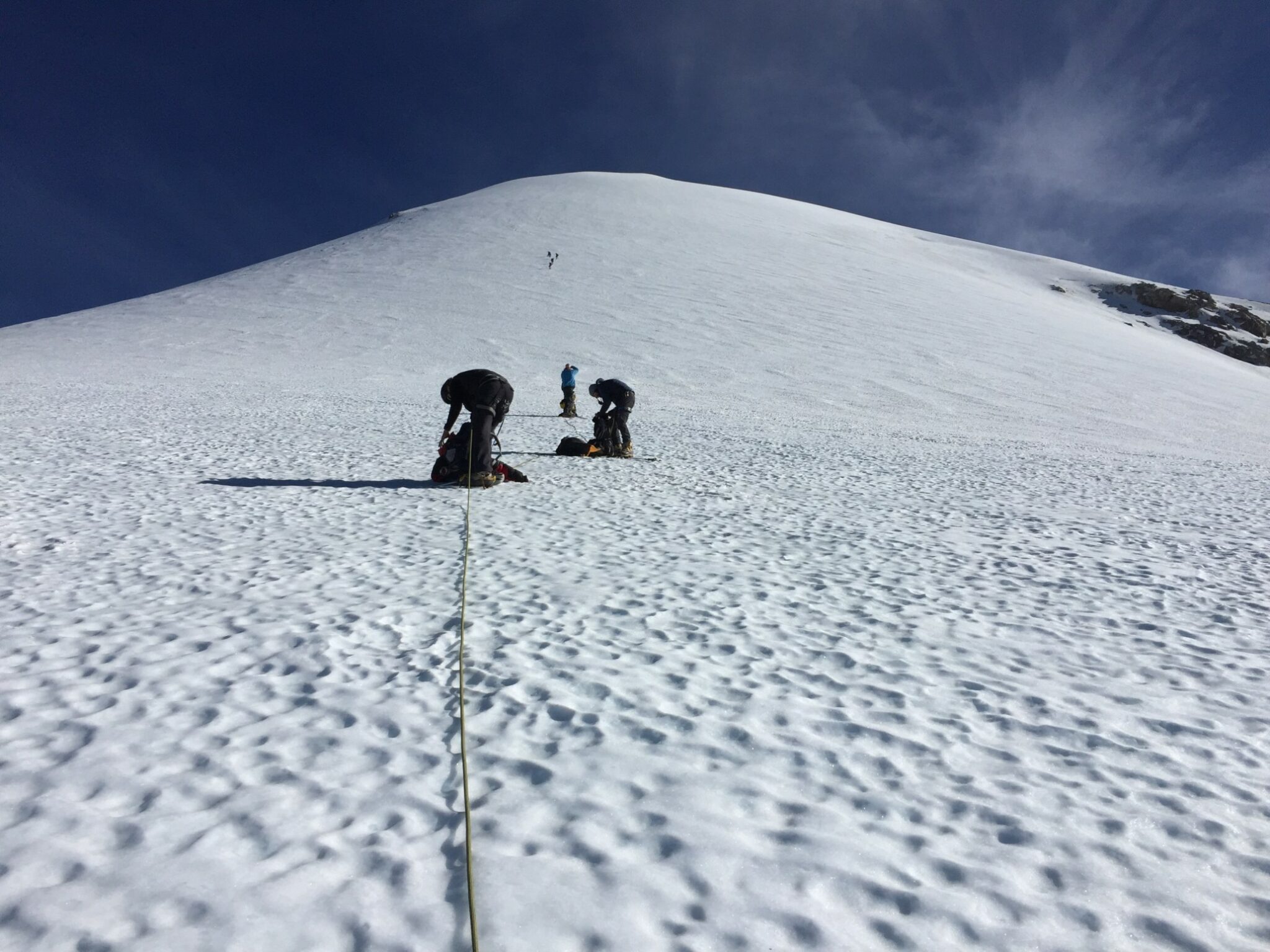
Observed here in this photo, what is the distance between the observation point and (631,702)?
139 inches

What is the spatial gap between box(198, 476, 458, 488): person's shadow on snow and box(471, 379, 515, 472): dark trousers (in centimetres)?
52

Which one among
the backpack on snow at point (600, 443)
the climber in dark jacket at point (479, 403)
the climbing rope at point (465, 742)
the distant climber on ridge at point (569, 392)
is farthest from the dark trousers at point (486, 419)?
the distant climber on ridge at point (569, 392)

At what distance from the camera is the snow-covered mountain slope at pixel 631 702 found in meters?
2.28

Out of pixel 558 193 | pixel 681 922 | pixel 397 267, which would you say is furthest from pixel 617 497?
pixel 558 193

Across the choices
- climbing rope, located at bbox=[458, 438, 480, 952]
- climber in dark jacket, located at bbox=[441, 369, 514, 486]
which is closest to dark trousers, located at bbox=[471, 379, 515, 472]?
climber in dark jacket, located at bbox=[441, 369, 514, 486]

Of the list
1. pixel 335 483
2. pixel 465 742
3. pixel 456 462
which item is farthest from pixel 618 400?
pixel 465 742

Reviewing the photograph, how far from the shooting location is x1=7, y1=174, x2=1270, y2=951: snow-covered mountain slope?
89.7 inches

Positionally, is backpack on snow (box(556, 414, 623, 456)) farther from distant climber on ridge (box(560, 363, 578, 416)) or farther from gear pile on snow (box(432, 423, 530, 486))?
distant climber on ridge (box(560, 363, 578, 416))

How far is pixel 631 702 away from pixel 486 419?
625 cm

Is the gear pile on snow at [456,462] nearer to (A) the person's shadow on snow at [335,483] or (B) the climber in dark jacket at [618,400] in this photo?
(A) the person's shadow on snow at [335,483]

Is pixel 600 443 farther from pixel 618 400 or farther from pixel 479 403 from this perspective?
pixel 479 403

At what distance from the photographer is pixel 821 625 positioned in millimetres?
4574

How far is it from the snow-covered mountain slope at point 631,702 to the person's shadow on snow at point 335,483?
3.4 inches

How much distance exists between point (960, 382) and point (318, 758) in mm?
24559
